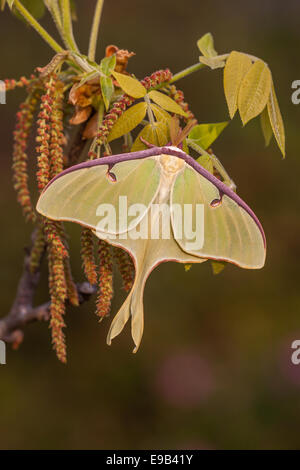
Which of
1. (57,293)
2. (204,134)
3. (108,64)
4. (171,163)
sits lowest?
(57,293)

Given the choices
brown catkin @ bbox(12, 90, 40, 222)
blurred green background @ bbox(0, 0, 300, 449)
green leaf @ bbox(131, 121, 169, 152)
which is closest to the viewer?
green leaf @ bbox(131, 121, 169, 152)

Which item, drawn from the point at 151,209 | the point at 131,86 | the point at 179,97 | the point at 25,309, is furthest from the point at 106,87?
the point at 25,309

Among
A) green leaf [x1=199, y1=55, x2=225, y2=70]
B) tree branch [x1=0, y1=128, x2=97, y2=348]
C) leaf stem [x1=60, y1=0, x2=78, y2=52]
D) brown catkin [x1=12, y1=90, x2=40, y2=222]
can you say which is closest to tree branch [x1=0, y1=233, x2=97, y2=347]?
tree branch [x1=0, y1=128, x2=97, y2=348]

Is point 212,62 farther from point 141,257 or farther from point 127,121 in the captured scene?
point 141,257
